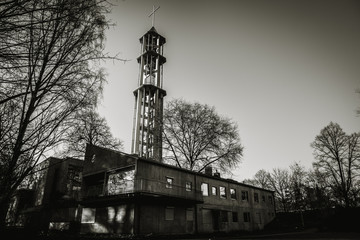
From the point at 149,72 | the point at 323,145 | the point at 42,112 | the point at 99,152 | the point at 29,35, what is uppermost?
the point at 149,72

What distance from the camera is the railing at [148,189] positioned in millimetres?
19188

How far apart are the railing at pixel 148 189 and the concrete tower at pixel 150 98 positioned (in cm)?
990

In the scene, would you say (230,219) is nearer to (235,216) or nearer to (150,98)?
(235,216)

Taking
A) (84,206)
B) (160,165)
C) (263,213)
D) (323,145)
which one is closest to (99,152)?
(84,206)

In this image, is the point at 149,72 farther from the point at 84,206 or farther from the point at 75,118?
the point at 75,118

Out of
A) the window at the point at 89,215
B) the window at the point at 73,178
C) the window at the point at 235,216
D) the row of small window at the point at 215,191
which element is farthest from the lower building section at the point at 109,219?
the window at the point at 235,216

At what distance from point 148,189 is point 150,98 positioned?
22606 millimetres

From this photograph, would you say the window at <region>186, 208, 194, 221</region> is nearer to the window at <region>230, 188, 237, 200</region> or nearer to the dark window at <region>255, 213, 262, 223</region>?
the window at <region>230, 188, 237, 200</region>

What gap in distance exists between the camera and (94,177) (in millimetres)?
25672

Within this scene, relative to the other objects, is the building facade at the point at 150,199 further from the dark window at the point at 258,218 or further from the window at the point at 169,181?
the dark window at the point at 258,218

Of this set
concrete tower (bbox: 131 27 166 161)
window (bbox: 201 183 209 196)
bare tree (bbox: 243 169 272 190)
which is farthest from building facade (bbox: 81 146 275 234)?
bare tree (bbox: 243 169 272 190)

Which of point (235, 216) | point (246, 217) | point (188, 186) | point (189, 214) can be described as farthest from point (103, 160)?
point (246, 217)

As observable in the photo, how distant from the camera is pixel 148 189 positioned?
1994 cm

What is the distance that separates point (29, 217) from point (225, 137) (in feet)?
97.4
